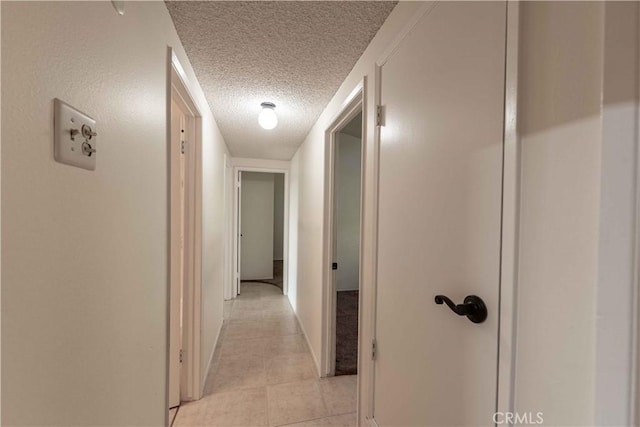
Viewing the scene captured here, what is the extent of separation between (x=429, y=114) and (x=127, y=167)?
1020 millimetres

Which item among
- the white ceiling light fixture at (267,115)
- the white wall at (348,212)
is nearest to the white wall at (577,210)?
the white ceiling light fixture at (267,115)

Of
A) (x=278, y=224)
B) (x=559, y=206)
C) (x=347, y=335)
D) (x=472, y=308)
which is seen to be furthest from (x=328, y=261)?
(x=278, y=224)

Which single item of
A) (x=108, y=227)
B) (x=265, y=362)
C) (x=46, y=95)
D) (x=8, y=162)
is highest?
(x=46, y=95)

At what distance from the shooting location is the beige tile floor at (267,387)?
1.72 metres

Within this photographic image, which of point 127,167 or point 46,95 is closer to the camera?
point 46,95

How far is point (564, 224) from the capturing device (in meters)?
0.52

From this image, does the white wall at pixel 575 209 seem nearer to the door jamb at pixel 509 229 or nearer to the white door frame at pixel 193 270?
the door jamb at pixel 509 229

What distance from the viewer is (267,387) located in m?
2.02

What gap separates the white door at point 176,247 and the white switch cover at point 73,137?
127 centimetres

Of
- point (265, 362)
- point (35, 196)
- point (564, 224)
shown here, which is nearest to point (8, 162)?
point (35, 196)

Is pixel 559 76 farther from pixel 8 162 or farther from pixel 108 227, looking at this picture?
pixel 108 227

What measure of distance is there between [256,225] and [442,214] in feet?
15.4

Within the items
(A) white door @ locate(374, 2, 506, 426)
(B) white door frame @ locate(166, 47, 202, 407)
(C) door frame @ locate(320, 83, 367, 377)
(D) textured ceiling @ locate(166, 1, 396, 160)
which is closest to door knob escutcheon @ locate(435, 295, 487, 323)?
(A) white door @ locate(374, 2, 506, 426)

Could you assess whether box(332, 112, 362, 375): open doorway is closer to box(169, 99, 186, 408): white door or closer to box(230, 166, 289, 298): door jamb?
box(230, 166, 289, 298): door jamb
